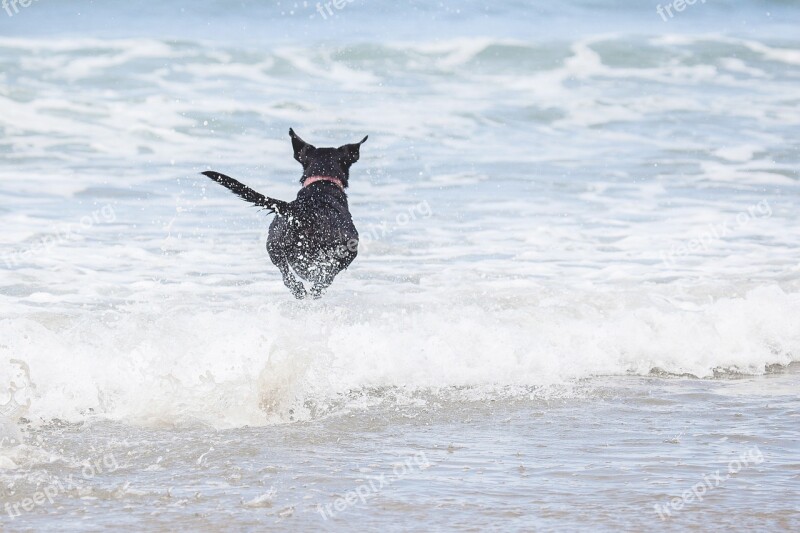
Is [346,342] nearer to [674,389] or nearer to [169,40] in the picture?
[674,389]

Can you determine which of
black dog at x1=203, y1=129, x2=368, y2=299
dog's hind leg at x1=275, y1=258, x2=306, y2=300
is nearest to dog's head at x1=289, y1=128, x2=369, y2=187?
black dog at x1=203, y1=129, x2=368, y2=299

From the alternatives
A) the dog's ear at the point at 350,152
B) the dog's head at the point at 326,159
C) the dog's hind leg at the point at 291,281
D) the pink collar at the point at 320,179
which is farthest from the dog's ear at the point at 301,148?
the dog's hind leg at the point at 291,281

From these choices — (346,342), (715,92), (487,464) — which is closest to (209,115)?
(715,92)

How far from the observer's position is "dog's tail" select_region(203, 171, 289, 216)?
5184mm

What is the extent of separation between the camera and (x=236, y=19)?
20.3m

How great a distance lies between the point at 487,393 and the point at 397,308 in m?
1.95

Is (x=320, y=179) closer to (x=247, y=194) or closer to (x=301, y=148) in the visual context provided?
(x=301, y=148)

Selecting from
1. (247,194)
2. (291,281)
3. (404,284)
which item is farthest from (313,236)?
(404,284)

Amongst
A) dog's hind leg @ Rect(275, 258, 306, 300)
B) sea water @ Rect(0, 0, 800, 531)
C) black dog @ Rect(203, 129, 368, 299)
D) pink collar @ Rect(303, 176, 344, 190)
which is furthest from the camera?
pink collar @ Rect(303, 176, 344, 190)

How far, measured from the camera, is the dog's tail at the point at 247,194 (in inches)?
204

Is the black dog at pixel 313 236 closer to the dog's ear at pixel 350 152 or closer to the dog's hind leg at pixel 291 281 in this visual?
the dog's hind leg at pixel 291 281

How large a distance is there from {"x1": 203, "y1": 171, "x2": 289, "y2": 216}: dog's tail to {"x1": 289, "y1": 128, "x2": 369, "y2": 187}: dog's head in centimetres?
76

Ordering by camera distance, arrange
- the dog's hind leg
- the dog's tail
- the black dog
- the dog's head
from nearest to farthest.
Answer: the dog's tail, the black dog, the dog's hind leg, the dog's head

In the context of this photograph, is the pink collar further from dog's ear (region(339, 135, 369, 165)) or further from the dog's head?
dog's ear (region(339, 135, 369, 165))
